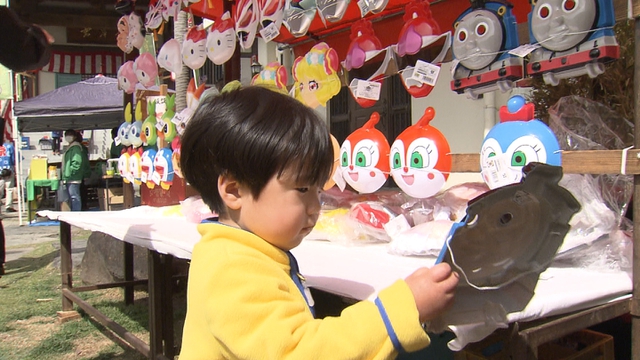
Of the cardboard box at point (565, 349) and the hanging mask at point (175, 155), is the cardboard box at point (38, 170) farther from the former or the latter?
the cardboard box at point (565, 349)

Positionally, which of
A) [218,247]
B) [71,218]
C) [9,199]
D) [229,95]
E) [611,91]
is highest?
[611,91]

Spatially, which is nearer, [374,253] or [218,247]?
[218,247]

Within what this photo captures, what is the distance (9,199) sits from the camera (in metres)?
12.0

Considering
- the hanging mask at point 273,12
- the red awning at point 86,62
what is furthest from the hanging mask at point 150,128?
the red awning at point 86,62

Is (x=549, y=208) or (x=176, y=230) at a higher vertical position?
(x=549, y=208)

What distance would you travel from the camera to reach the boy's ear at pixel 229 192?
3.26 ft

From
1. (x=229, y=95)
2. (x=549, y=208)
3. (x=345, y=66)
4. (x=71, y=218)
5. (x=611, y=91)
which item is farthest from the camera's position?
(x=71, y=218)

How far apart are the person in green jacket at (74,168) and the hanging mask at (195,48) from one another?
20.0 feet

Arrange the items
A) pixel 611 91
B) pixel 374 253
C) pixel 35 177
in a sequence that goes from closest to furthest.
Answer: pixel 374 253, pixel 611 91, pixel 35 177

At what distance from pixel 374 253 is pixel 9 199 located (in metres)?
12.7

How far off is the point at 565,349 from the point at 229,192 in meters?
1.18

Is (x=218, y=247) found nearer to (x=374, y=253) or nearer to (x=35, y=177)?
(x=374, y=253)

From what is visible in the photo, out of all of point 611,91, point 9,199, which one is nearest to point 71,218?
point 611,91

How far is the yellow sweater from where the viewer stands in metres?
0.80
